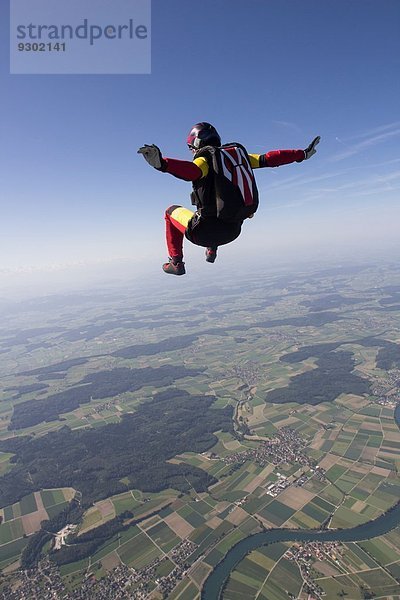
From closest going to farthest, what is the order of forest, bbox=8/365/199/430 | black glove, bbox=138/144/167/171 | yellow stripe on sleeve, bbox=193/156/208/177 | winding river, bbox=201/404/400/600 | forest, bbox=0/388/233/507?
black glove, bbox=138/144/167/171
yellow stripe on sleeve, bbox=193/156/208/177
winding river, bbox=201/404/400/600
forest, bbox=0/388/233/507
forest, bbox=8/365/199/430

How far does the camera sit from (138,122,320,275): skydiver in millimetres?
5219

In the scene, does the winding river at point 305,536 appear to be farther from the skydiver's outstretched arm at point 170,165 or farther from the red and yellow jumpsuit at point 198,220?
the skydiver's outstretched arm at point 170,165

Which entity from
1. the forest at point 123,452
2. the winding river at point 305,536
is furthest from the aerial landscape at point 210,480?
the forest at point 123,452

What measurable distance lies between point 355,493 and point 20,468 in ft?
237

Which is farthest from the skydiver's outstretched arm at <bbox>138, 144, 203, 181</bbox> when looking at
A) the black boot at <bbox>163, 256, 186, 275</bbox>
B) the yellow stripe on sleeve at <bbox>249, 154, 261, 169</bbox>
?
the black boot at <bbox>163, 256, 186, 275</bbox>

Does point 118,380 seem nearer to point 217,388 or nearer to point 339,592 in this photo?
point 217,388

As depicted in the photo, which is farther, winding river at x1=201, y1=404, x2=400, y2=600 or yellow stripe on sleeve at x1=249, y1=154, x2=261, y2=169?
winding river at x1=201, y1=404, x2=400, y2=600

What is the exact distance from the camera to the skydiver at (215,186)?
17.1 ft

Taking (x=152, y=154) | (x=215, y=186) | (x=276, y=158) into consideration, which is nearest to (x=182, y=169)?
(x=152, y=154)

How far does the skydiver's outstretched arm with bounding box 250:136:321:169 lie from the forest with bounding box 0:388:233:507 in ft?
215

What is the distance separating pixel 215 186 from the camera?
537 cm

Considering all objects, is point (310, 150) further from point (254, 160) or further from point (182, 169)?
point (182, 169)

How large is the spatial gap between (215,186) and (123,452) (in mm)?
87827

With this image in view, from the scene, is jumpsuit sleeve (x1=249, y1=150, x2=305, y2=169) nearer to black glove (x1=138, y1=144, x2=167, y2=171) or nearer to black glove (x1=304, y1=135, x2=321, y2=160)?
black glove (x1=304, y1=135, x2=321, y2=160)
